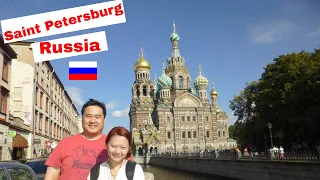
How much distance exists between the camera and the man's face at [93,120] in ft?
13.1

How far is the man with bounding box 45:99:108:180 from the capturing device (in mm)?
3771

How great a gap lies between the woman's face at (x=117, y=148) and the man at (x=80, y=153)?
18.6 inches

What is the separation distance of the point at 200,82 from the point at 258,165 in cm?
5853

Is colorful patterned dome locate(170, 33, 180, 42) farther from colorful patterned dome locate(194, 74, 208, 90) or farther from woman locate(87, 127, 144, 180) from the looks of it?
woman locate(87, 127, 144, 180)

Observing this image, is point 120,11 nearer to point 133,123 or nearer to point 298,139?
point 298,139

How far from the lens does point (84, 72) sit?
7.62m

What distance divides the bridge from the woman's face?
52.3 feet

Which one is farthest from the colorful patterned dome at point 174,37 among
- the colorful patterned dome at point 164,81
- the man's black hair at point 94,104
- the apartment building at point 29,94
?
the man's black hair at point 94,104

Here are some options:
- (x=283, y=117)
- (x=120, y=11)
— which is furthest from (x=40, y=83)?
(x=120, y=11)

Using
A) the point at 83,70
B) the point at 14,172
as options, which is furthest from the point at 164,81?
the point at 14,172

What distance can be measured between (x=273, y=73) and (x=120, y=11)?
33.7 metres

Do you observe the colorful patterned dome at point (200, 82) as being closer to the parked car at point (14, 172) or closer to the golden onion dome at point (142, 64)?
the golden onion dome at point (142, 64)

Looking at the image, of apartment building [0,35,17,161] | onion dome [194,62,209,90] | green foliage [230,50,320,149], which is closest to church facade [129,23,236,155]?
onion dome [194,62,209,90]

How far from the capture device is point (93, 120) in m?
4.02
